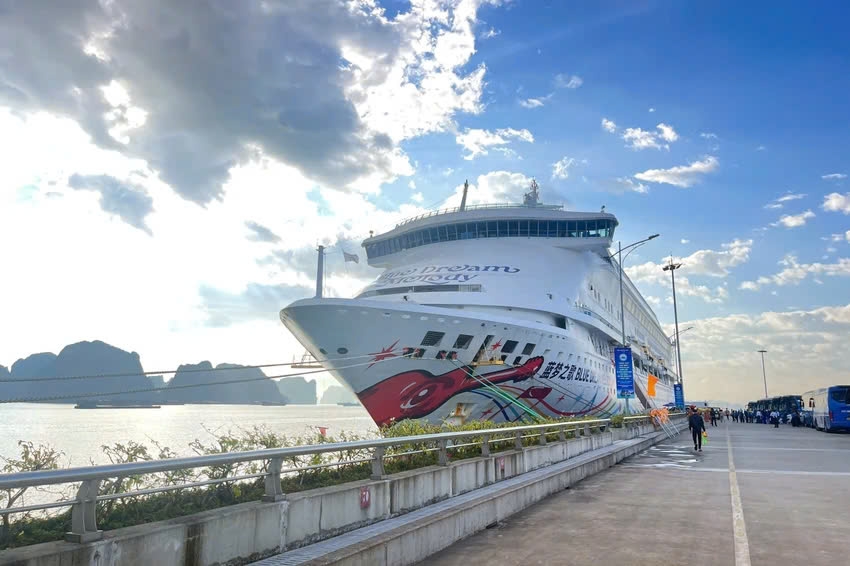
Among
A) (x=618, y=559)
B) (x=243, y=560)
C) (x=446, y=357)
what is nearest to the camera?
(x=243, y=560)

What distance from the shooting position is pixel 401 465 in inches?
373

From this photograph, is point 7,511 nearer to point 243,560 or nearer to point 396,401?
point 243,560

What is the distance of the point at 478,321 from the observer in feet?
76.9

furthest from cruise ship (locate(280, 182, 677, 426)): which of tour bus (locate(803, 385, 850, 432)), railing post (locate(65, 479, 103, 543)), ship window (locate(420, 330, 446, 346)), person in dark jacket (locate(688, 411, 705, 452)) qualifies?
tour bus (locate(803, 385, 850, 432))

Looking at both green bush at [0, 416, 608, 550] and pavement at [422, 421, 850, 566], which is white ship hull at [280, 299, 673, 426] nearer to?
pavement at [422, 421, 850, 566]

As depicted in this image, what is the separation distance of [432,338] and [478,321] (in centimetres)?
195

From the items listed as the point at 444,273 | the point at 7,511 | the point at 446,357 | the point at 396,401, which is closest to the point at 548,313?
the point at 444,273

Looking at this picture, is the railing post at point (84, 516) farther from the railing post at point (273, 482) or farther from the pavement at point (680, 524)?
the pavement at point (680, 524)

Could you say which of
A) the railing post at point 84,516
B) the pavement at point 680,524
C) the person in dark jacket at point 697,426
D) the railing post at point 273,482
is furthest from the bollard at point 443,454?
the person in dark jacket at point 697,426

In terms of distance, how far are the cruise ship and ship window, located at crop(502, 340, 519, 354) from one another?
0.06 m

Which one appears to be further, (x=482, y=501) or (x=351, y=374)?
(x=351, y=374)

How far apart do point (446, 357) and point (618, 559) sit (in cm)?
1703

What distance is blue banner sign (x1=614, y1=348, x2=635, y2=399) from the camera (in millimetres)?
27531

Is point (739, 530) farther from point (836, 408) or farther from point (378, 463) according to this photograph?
point (836, 408)
